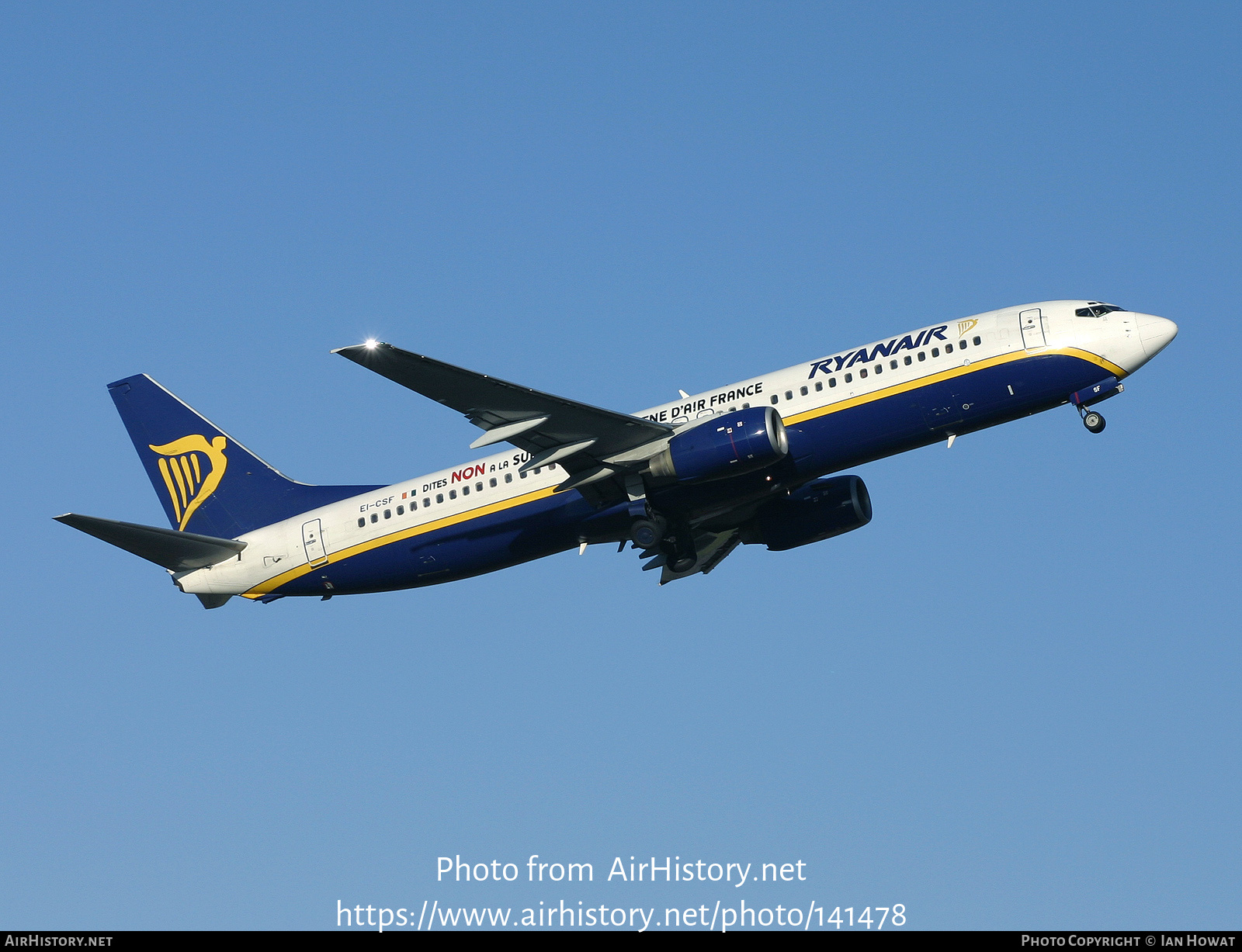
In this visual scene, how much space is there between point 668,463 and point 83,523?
1679 cm

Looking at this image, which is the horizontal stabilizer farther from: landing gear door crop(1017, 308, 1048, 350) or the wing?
landing gear door crop(1017, 308, 1048, 350)

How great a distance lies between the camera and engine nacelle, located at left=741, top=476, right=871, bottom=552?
1788 inches

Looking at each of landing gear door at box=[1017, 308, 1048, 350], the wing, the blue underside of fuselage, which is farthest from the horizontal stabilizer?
landing gear door at box=[1017, 308, 1048, 350]

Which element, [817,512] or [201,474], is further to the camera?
[201,474]

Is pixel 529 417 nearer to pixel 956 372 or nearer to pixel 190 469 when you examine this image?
pixel 956 372

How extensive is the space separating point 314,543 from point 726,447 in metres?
14.9

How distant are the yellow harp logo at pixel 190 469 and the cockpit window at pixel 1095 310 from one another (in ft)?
94.7

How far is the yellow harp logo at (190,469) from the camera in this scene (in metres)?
49.6

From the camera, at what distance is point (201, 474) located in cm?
4978

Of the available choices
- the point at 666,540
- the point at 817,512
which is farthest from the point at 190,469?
the point at 817,512

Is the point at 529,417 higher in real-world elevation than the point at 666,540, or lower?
higher

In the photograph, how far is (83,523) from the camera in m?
40.5
